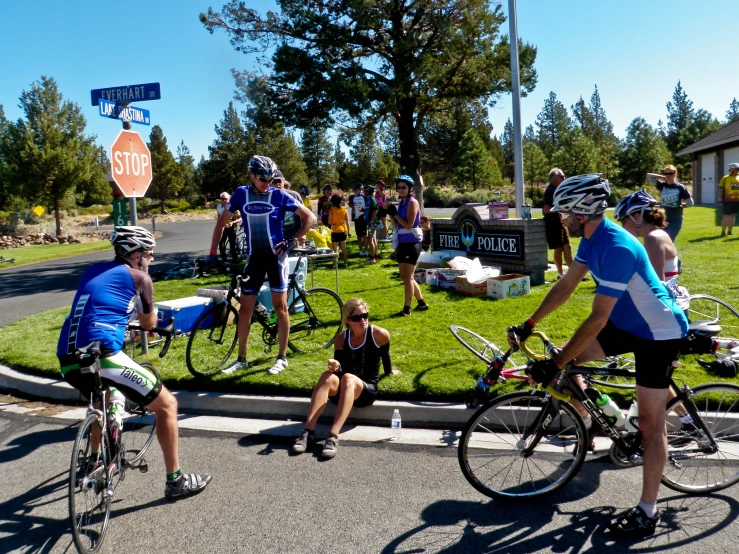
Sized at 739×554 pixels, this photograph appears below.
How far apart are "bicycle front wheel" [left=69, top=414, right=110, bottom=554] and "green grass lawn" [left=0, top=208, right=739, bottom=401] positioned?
7.81 ft

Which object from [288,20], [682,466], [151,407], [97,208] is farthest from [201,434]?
[97,208]

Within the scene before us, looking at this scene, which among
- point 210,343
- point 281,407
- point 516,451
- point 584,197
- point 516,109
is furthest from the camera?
point 516,109

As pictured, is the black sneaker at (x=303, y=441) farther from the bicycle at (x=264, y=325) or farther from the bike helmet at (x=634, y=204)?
the bike helmet at (x=634, y=204)

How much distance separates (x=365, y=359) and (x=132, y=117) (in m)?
4.33

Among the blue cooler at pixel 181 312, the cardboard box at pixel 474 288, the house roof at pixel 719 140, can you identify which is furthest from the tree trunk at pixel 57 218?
the house roof at pixel 719 140

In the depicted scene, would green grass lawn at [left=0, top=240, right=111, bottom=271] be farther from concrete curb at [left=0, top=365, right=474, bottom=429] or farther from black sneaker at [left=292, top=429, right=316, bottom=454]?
black sneaker at [left=292, top=429, right=316, bottom=454]

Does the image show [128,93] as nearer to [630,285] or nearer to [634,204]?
[634,204]

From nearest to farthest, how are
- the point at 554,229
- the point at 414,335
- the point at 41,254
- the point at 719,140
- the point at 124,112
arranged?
1. the point at 124,112
2. the point at 414,335
3. the point at 554,229
4. the point at 41,254
5. the point at 719,140

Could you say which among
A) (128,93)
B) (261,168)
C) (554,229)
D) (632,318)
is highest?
(128,93)

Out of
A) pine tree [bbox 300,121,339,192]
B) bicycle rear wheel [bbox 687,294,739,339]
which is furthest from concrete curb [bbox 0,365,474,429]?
pine tree [bbox 300,121,339,192]

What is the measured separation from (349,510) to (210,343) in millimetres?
3186

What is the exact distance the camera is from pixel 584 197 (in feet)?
11.3

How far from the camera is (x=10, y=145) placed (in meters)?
33.3

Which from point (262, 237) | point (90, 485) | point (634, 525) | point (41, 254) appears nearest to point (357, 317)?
point (262, 237)
